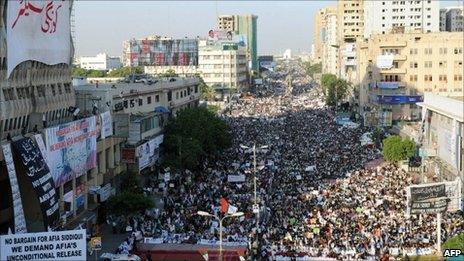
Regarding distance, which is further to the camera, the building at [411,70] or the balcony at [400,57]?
the balcony at [400,57]

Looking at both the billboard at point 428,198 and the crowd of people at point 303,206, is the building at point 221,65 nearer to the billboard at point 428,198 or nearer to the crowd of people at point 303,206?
the crowd of people at point 303,206

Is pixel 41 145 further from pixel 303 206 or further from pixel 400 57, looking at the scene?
pixel 400 57

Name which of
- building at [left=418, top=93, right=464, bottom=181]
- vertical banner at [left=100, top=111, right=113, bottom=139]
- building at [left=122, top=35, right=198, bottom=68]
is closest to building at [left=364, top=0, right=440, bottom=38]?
building at [left=122, top=35, right=198, bottom=68]

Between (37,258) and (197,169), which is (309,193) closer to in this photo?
(197,169)

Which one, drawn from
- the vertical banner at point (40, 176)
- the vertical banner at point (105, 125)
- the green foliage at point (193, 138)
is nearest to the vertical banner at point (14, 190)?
the vertical banner at point (40, 176)

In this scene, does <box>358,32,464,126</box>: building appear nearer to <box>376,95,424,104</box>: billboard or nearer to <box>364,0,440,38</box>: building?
<box>376,95,424,104</box>: billboard

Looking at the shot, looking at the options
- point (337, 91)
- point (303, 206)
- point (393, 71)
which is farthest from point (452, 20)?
point (303, 206)
